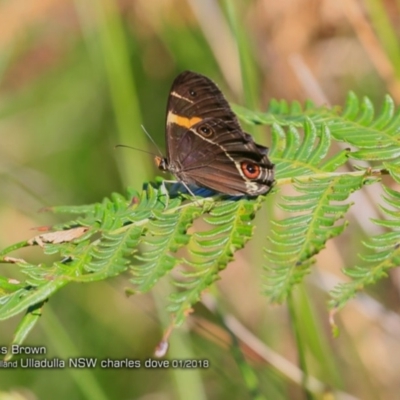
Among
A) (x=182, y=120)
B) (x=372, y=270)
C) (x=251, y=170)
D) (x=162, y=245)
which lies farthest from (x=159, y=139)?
(x=372, y=270)

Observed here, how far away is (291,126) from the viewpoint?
168 centimetres

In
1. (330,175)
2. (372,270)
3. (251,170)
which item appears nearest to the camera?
(372,270)

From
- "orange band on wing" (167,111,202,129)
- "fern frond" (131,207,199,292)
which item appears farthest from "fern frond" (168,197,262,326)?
"orange band on wing" (167,111,202,129)

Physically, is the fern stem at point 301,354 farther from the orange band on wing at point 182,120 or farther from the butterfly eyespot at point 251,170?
the orange band on wing at point 182,120

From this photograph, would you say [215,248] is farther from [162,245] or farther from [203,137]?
[203,137]

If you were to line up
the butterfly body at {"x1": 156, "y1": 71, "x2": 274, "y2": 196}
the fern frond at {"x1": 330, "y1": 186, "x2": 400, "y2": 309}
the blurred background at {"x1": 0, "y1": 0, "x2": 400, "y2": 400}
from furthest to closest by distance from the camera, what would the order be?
the blurred background at {"x1": 0, "y1": 0, "x2": 400, "y2": 400} < the butterfly body at {"x1": 156, "y1": 71, "x2": 274, "y2": 196} < the fern frond at {"x1": 330, "y1": 186, "x2": 400, "y2": 309}

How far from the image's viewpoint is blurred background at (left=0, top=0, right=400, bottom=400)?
2.32m

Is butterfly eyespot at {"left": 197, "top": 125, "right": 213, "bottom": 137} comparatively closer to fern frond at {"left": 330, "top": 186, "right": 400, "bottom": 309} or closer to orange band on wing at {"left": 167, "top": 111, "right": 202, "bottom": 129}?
orange band on wing at {"left": 167, "top": 111, "right": 202, "bottom": 129}

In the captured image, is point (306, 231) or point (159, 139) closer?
point (306, 231)

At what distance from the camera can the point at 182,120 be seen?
1.92 metres

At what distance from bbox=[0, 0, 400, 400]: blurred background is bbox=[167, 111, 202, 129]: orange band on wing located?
0.22 m

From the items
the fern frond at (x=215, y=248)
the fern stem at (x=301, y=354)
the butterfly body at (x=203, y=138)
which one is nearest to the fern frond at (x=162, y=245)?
the fern frond at (x=215, y=248)

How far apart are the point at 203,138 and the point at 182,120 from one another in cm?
9

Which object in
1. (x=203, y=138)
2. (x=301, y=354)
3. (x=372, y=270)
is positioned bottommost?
(x=301, y=354)
